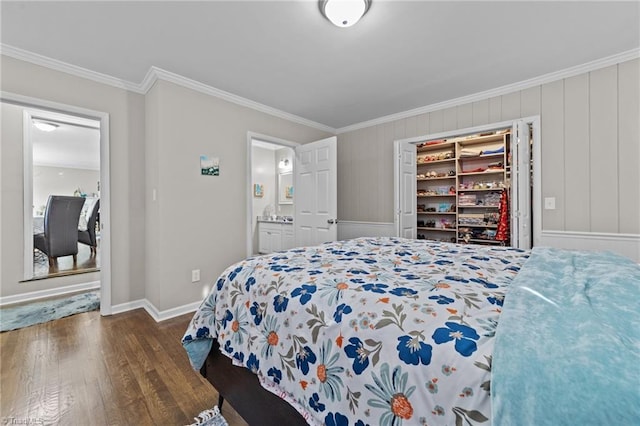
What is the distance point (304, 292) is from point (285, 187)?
16.9ft

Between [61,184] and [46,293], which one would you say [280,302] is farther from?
[61,184]

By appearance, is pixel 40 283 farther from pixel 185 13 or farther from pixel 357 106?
pixel 357 106

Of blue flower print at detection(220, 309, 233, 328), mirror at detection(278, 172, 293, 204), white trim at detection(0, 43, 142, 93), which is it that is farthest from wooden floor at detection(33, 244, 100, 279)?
blue flower print at detection(220, 309, 233, 328)

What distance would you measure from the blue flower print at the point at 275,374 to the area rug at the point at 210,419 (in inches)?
25.4

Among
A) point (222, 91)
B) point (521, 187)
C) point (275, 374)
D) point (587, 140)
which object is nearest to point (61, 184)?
point (222, 91)

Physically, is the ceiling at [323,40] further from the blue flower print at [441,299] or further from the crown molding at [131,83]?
the blue flower print at [441,299]

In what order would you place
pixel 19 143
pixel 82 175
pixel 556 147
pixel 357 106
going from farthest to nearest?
pixel 82 175 → pixel 357 106 → pixel 19 143 → pixel 556 147

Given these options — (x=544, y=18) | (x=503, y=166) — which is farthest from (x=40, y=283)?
(x=503, y=166)

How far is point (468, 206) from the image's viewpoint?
4.68 metres

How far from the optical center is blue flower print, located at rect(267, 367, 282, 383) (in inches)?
42.4

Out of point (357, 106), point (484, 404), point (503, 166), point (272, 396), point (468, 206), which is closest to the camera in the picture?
point (484, 404)

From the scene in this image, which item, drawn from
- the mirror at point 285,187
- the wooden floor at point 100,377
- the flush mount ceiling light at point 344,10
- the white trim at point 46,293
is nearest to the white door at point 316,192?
the mirror at point 285,187

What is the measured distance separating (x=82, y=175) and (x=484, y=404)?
1106cm

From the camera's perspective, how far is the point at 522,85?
3.03 metres
